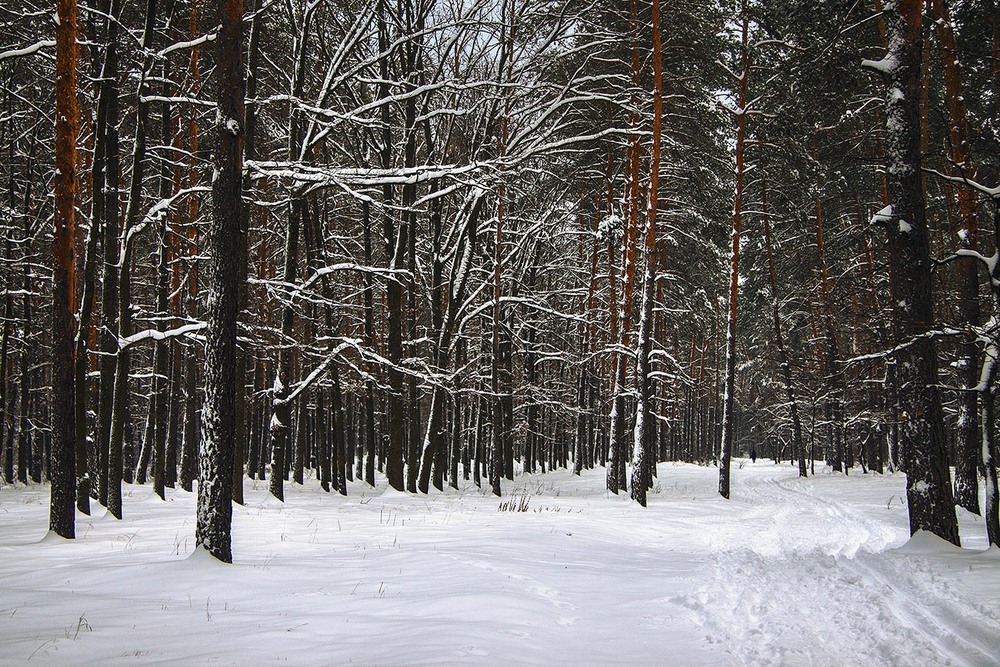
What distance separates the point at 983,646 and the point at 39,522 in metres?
13.4

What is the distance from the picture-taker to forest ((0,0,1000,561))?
29.3 ft

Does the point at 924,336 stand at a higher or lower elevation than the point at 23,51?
lower

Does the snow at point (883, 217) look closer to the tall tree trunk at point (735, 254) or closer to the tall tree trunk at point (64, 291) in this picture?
the tall tree trunk at point (735, 254)

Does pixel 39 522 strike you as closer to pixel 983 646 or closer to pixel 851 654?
pixel 851 654

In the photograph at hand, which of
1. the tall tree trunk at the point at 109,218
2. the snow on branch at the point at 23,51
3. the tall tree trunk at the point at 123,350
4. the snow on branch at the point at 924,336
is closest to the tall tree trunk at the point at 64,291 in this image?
the snow on branch at the point at 23,51

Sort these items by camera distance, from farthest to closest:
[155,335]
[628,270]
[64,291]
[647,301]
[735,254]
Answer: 1. [735,254]
2. [628,270]
3. [647,301]
4. [155,335]
5. [64,291]

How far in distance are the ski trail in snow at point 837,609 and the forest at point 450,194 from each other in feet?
6.99

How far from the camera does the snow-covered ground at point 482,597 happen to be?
440 cm

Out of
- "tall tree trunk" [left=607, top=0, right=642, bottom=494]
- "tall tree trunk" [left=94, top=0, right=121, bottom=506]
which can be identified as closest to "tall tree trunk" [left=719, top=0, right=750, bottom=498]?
"tall tree trunk" [left=607, top=0, right=642, bottom=494]

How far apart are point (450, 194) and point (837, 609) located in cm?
1645

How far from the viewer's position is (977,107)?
55.4ft

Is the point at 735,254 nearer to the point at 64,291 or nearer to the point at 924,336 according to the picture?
the point at 924,336

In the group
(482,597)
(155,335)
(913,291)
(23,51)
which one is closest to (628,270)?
(913,291)

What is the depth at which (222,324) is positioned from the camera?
6.88 metres
